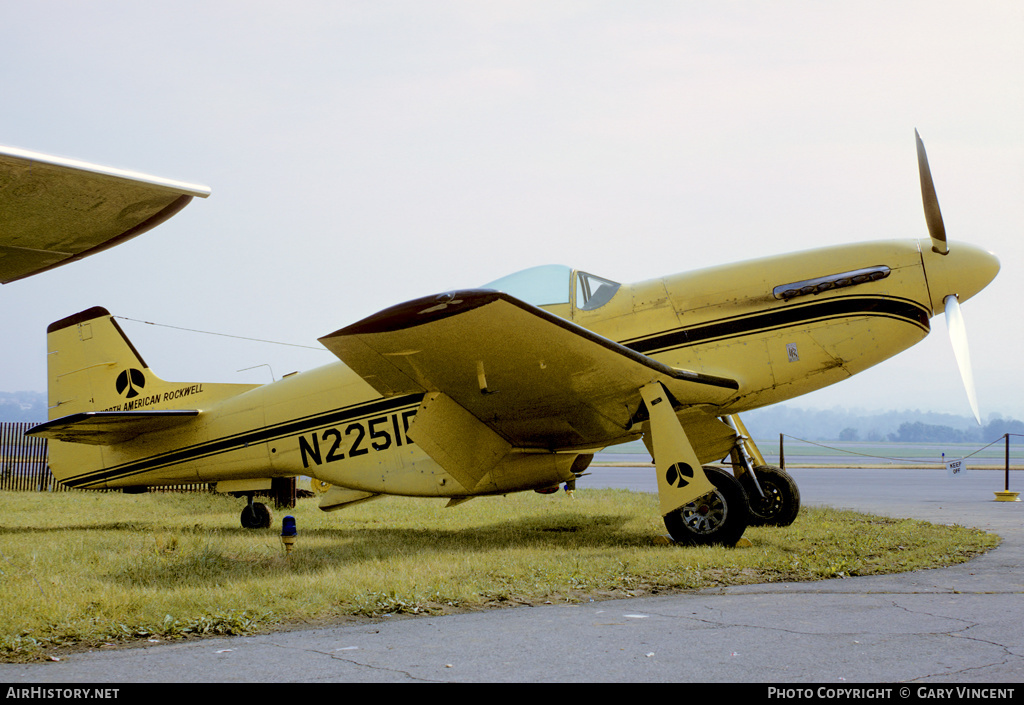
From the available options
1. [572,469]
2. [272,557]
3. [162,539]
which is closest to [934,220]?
[572,469]

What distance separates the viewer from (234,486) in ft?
33.8

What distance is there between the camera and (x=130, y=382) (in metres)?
11.3

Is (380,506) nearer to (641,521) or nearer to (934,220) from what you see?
(641,521)

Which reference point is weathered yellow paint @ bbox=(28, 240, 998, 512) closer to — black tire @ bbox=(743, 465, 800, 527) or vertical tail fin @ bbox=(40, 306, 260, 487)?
vertical tail fin @ bbox=(40, 306, 260, 487)

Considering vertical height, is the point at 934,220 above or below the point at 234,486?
above

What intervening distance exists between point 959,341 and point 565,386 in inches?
163

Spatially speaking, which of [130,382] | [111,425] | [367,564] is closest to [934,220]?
[367,564]

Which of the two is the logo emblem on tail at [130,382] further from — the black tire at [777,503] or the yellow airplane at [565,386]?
the black tire at [777,503]

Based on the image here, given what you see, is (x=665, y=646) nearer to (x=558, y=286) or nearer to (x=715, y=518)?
(x=715, y=518)

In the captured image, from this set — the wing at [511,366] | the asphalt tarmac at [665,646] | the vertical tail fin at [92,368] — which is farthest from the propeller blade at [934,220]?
the vertical tail fin at [92,368]

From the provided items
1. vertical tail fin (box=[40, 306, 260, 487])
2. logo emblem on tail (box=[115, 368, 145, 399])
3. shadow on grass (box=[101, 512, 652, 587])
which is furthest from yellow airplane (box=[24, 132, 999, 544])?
logo emblem on tail (box=[115, 368, 145, 399])

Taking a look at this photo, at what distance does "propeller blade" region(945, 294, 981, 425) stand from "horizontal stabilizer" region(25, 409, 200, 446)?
9072 millimetres

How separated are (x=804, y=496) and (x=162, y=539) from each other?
486 inches

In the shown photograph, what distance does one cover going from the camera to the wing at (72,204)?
2.97 m
